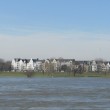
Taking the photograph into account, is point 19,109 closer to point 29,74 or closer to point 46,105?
point 46,105

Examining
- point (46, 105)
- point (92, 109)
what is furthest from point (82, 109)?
point (46, 105)

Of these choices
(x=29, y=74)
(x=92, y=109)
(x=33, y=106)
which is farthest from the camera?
(x=29, y=74)

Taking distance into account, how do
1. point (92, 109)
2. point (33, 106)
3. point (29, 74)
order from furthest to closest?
1. point (29, 74)
2. point (33, 106)
3. point (92, 109)

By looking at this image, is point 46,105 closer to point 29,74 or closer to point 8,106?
point 8,106

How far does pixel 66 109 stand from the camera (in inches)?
1380

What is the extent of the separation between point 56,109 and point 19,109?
9.06 ft

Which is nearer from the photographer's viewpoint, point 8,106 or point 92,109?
point 92,109

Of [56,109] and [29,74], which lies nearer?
[56,109]

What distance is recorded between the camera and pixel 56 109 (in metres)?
35.1

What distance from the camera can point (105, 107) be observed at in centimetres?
3650

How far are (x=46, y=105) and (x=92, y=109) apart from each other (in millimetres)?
4733

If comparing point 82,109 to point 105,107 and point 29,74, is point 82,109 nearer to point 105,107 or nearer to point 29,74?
point 105,107

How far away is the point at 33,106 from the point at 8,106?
1984 mm

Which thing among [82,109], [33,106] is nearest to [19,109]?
[33,106]
